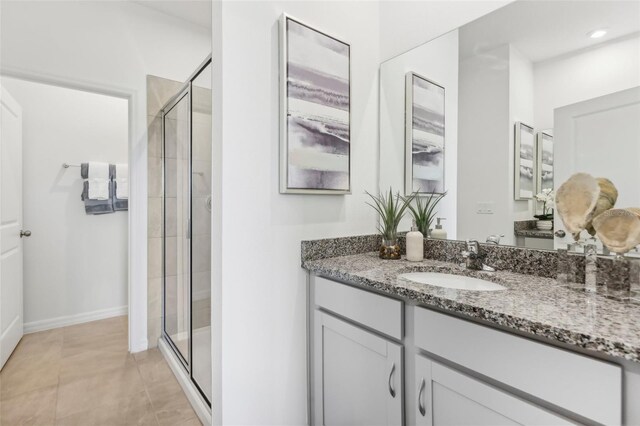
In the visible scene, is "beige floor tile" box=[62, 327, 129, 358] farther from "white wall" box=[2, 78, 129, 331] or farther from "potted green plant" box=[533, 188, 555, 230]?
"potted green plant" box=[533, 188, 555, 230]

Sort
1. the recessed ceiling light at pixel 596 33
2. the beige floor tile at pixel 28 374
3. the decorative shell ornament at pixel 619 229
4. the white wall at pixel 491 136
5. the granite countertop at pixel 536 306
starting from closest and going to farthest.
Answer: the granite countertop at pixel 536 306 < the decorative shell ornament at pixel 619 229 < the recessed ceiling light at pixel 596 33 < the white wall at pixel 491 136 < the beige floor tile at pixel 28 374

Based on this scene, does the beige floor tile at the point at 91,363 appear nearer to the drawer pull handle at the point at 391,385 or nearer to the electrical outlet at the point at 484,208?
the drawer pull handle at the point at 391,385

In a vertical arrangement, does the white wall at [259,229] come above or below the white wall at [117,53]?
below

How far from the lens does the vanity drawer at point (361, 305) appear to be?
1.10m

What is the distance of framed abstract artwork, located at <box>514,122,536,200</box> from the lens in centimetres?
125

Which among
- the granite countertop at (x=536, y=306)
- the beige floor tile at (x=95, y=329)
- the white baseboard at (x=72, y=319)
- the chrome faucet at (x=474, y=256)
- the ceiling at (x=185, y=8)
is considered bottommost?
the beige floor tile at (x=95, y=329)

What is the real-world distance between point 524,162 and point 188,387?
2128mm

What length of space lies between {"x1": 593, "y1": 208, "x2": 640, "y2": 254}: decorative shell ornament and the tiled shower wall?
2.65 metres

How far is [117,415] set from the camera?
1766 mm

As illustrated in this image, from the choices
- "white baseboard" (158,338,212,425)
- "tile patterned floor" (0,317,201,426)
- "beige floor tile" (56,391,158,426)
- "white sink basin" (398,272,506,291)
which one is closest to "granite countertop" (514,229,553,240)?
"white sink basin" (398,272,506,291)

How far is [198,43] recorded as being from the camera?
2.81m

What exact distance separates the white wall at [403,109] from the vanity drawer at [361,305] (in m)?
0.61

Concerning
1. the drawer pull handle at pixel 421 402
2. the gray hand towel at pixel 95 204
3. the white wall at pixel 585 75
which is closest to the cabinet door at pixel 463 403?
the drawer pull handle at pixel 421 402

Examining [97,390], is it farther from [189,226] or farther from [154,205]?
[154,205]
